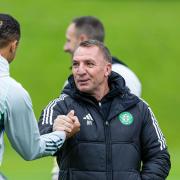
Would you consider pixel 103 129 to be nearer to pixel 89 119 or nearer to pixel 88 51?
pixel 89 119

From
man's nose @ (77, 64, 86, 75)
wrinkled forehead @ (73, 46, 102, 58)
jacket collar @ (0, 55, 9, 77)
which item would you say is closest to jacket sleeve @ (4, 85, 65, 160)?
jacket collar @ (0, 55, 9, 77)

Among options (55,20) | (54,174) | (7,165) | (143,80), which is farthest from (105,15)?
(54,174)

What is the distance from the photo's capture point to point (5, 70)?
6.66 m

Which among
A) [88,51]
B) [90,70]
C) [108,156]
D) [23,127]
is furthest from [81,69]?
[23,127]

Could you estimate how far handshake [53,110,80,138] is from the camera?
735 cm

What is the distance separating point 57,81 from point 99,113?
50.7 feet

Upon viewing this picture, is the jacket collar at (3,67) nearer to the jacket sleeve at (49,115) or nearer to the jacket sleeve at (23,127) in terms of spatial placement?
the jacket sleeve at (23,127)

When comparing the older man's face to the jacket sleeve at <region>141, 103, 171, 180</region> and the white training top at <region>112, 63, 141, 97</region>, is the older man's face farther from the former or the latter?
the white training top at <region>112, 63, 141, 97</region>

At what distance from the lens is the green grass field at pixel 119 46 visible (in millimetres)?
22366

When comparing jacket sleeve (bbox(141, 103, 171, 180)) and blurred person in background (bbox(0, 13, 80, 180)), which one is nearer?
blurred person in background (bbox(0, 13, 80, 180))

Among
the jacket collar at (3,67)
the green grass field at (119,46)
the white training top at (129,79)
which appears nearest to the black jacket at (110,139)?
the jacket collar at (3,67)

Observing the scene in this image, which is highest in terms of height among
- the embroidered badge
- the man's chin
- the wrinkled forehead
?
the wrinkled forehead

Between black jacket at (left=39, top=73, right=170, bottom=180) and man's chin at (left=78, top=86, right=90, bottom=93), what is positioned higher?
man's chin at (left=78, top=86, right=90, bottom=93)

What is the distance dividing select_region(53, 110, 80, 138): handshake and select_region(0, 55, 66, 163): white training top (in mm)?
395
